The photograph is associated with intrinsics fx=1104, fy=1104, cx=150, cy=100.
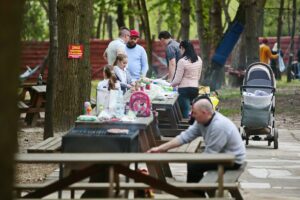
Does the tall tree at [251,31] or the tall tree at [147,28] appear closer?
the tall tree at [251,31]

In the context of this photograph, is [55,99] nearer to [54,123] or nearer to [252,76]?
[54,123]

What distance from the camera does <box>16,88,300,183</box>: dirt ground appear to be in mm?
15719

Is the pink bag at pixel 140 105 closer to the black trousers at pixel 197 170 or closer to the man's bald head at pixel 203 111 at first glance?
the black trousers at pixel 197 170

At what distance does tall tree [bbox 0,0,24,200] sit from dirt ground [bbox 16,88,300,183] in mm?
6452

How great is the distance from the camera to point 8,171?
5.46 meters

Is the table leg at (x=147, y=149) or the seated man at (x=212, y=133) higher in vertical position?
the seated man at (x=212, y=133)

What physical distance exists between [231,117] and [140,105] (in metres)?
13.7

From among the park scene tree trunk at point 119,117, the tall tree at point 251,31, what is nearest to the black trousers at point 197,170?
the park scene tree trunk at point 119,117

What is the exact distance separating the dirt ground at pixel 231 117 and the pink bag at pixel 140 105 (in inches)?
60.7

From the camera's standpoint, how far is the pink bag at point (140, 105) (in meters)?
14.3

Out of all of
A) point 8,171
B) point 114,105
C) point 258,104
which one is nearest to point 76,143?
point 114,105

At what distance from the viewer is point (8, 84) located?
18.0ft

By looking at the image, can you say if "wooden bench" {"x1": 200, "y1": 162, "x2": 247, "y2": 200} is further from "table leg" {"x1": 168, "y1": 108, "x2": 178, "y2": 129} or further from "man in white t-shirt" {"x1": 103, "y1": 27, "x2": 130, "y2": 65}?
"man in white t-shirt" {"x1": 103, "y1": 27, "x2": 130, "y2": 65}

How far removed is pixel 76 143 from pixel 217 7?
33000 millimetres
